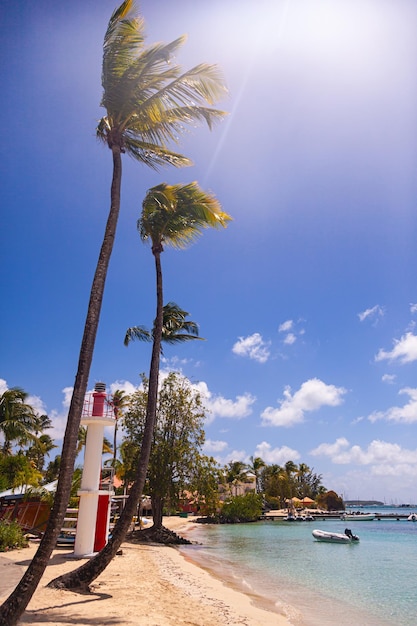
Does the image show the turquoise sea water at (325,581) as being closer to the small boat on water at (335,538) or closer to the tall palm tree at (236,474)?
the small boat on water at (335,538)

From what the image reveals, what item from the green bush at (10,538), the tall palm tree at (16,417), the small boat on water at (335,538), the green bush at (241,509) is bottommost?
the small boat on water at (335,538)

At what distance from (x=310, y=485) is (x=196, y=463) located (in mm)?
91558

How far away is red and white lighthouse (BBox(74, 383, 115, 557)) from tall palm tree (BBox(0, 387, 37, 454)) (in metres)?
11.3

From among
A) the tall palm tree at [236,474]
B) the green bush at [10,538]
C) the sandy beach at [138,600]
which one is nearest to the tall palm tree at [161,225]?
the sandy beach at [138,600]

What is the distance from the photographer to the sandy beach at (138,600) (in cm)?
772

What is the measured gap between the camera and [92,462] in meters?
15.2

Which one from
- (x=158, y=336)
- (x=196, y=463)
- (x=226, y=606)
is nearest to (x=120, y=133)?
(x=158, y=336)

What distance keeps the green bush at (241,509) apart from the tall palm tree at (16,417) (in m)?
45.7

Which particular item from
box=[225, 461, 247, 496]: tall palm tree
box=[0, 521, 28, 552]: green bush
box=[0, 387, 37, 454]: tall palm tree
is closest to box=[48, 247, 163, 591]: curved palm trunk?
box=[0, 521, 28, 552]: green bush

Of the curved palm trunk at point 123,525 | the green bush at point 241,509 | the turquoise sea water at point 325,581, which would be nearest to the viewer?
the curved palm trunk at point 123,525

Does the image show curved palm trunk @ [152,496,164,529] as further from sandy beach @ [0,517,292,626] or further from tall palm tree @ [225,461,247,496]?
tall palm tree @ [225,461,247,496]

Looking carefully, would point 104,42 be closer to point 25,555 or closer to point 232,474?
point 25,555

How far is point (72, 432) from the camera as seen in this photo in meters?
7.17

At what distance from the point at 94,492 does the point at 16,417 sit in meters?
13.9
